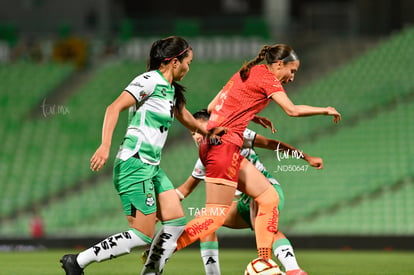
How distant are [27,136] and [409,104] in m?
8.92

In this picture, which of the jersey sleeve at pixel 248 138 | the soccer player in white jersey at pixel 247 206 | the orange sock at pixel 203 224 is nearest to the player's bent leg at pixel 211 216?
the orange sock at pixel 203 224

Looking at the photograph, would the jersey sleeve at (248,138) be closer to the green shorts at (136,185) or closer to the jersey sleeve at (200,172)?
the jersey sleeve at (200,172)

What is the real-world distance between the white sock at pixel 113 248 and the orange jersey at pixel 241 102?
1.21m

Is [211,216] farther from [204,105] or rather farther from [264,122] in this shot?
[204,105]

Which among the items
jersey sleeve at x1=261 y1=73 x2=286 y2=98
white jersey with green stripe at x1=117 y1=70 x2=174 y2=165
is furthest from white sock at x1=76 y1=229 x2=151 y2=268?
jersey sleeve at x1=261 y1=73 x2=286 y2=98

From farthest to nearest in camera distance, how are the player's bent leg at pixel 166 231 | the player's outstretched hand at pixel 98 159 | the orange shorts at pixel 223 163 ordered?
1. the orange shorts at pixel 223 163
2. the player's bent leg at pixel 166 231
3. the player's outstretched hand at pixel 98 159

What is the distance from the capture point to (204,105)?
19016mm

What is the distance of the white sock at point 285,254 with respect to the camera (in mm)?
7234

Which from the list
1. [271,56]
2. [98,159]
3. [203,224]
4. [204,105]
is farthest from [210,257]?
[204,105]

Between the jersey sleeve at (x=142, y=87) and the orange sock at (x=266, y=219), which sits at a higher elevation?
the jersey sleeve at (x=142, y=87)

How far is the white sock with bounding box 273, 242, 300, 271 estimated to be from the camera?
285 inches

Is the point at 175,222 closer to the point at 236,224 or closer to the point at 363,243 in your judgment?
the point at 236,224

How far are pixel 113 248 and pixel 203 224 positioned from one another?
839 millimetres

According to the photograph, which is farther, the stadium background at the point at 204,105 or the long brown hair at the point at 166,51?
the stadium background at the point at 204,105
